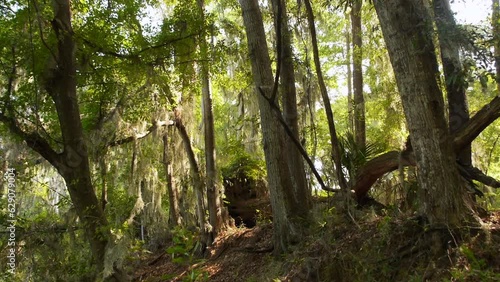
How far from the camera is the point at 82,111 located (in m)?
10.0

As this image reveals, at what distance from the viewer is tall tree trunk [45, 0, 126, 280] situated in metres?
7.01

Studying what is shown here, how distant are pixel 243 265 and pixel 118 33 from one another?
5.05 meters

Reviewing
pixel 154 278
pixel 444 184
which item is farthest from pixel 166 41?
pixel 444 184

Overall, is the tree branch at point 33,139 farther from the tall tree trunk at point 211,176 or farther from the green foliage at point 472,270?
the green foliage at point 472,270

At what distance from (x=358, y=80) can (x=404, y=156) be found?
573 cm

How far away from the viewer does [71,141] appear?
7.06m

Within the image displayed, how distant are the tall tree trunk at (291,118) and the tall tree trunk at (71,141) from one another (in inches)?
134

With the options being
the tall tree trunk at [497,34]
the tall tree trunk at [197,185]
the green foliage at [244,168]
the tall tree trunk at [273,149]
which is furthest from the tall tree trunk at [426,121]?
the green foliage at [244,168]

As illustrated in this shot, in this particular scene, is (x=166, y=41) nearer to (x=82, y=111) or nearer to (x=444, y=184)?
(x=82, y=111)

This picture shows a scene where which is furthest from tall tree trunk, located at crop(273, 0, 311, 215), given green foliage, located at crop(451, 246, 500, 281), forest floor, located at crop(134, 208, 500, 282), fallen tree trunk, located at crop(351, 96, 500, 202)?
green foliage, located at crop(451, 246, 500, 281)

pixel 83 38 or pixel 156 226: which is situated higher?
pixel 83 38

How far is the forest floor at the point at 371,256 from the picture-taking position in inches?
→ 167

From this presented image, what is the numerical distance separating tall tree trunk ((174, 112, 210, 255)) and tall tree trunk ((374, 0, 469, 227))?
6.72 metres

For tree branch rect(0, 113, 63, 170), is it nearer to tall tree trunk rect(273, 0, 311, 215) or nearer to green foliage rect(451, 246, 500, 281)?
tall tree trunk rect(273, 0, 311, 215)
